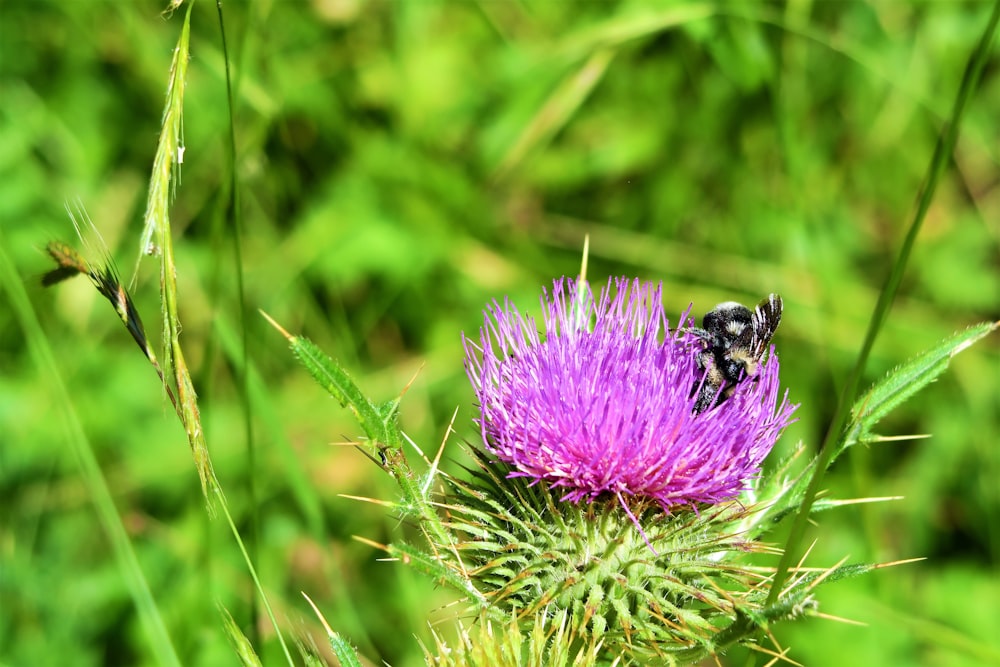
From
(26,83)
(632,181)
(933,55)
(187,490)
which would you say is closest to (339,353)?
(187,490)

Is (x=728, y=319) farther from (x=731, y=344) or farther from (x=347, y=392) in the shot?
(x=347, y=392)

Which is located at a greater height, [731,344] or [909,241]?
[909,241]

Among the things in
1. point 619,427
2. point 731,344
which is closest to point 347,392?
point 619,427

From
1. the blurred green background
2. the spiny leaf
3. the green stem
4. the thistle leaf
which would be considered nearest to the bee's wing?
the spiny leaf

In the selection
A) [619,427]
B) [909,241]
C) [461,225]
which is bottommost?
[619,427]

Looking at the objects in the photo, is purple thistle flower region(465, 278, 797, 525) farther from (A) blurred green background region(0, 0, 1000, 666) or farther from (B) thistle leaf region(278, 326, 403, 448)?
(A) blurred green background region(0, 0, 1000, 666)

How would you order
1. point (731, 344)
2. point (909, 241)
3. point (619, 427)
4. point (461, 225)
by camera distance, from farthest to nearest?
point (461, 225) → point (731, 344) → point (619, 427) → point (909, 241)

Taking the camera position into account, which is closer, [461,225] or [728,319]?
[728,319]

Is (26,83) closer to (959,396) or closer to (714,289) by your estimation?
(714,289)

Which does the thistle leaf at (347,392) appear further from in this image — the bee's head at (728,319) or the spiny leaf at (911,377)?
the spiny leaf at (911,377)
